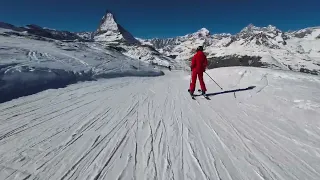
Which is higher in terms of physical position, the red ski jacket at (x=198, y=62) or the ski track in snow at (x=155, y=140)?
the red ski jacket at (x=198, y=62)

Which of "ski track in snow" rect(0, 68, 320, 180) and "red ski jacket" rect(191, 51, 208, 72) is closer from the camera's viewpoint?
"ski track in snow" rect(0, 68, 320, 180)

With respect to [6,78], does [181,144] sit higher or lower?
lower

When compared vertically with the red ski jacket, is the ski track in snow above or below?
below

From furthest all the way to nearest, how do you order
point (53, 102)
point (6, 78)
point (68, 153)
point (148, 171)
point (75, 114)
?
point (6, 78) → point (53, 102) → point (75, 114) → point (68, 153) → point (148, 171)

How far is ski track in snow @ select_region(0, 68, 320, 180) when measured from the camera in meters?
3.94

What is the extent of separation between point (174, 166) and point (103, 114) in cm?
356

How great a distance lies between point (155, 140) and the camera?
5180mm

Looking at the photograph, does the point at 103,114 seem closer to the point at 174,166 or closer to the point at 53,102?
the point at 53,102

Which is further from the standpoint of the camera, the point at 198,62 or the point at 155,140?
the point at 198,62

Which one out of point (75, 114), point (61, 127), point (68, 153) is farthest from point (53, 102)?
point (68, 153)

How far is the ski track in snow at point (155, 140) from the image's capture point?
12.9ft

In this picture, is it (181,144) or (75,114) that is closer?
(181,144)

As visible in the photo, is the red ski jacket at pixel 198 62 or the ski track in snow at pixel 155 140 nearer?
the ski track in snow at pixel 155 140

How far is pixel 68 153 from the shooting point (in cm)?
437
